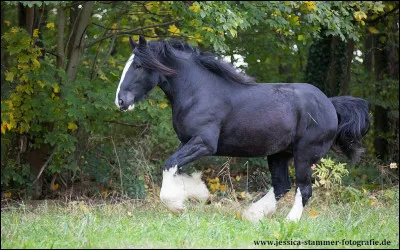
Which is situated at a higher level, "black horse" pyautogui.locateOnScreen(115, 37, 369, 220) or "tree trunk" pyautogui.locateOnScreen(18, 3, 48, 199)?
"black horse" pyautogui.locateOnScreen(115, 37, 369, 220)

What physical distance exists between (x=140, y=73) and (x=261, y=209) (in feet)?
6.98

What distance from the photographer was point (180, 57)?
7.27 metres

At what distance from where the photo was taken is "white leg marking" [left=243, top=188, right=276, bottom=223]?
22.7 ft

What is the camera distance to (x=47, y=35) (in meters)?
12.8

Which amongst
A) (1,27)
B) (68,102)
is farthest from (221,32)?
(1,27)

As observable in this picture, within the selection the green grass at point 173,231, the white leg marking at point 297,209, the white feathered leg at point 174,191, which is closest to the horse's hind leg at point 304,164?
the white leg marking at point 297,209

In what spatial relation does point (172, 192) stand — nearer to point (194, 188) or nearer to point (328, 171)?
point (194, 188)

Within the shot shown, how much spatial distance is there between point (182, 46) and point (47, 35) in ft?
20.2

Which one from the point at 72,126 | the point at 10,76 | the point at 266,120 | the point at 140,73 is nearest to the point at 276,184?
the point at 266,120

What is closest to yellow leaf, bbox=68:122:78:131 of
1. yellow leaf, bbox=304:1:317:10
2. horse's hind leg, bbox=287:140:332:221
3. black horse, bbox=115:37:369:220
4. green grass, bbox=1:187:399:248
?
green grass, bbox=1:187:399:248

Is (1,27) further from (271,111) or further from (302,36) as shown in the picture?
(271,111)

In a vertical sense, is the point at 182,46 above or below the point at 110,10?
below

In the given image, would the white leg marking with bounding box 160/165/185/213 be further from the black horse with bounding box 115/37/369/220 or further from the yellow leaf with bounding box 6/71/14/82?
the yellow leaf with bounding box 6/71/14/82

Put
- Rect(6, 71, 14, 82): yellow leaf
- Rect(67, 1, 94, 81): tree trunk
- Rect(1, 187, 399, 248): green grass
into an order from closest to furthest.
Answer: Rect(1, 187, 399, 248): green grass → Rect(6, 71, 14, 82): yellow leaf → Rect(67, 1, 94, 81): tree trunk
